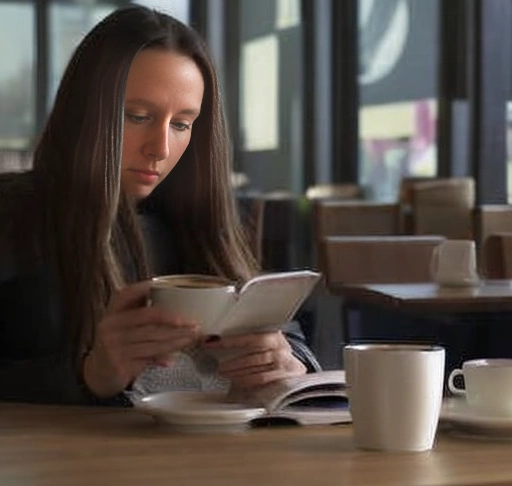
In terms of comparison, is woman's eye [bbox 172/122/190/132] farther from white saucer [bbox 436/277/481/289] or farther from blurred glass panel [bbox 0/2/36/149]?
blurred glass panel [bbox 0/2/36/149]

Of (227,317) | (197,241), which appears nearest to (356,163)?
Answer: (197,241)

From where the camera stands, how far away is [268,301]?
54.1 inches

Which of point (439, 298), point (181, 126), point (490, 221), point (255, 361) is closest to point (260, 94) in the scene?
point (490, 221)

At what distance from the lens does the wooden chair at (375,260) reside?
10.8 feet

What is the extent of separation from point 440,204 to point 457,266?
2.05 metres

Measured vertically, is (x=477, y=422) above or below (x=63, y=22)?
below

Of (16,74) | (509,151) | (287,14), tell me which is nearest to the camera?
(509,151)

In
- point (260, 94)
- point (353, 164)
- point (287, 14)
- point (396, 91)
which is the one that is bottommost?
point (353, 164)

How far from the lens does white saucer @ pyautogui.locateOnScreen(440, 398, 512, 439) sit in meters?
1.29

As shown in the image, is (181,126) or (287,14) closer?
(181,126)

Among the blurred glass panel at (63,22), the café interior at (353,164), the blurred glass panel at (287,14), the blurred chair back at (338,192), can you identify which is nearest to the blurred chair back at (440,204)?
the café interior at (353,164)

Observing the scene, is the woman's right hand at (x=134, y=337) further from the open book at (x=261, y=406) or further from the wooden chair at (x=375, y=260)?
the wooden chair at (x=375, y=260)

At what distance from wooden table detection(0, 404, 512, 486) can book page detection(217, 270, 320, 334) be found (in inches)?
5.1

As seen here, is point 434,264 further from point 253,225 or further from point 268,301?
point 268,301
